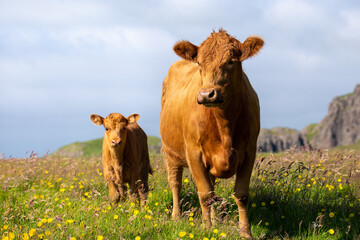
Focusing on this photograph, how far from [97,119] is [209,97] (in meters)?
4.38

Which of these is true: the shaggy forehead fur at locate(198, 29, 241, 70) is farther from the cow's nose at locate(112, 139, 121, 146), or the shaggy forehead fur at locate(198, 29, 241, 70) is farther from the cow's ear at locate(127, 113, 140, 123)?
the cow's ear at locate(127, 113, 140, 123)

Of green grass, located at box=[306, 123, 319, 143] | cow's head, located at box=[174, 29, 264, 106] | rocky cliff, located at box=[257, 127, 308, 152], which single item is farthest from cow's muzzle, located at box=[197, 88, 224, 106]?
green grass, located at box=[306, 123, 319, 143]


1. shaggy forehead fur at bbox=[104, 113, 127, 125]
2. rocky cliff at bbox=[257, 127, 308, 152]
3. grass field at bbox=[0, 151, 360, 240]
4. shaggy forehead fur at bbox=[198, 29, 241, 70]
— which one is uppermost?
rocky cliff at bbox=[257, 127, 308, 152]

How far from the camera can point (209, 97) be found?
498 centimetres

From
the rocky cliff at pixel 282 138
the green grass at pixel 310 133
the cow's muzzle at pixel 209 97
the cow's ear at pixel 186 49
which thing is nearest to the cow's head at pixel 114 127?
the cow's ear at pixel 186 49

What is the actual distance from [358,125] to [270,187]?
178m

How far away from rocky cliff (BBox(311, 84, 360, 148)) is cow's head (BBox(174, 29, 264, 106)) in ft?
563

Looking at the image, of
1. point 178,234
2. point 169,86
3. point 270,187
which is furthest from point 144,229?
point 169,86

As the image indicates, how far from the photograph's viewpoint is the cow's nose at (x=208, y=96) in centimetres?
497

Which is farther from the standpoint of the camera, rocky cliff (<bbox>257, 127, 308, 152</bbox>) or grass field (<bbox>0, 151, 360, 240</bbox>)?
rocky cliff (<bbox>257, 127, 308, 152</bbox>)

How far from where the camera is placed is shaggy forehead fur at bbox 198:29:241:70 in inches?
212

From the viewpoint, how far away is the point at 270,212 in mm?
7449

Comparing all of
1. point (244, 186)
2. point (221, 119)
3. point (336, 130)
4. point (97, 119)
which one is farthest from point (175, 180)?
point (336, 130)

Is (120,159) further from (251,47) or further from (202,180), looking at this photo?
(251,47)
